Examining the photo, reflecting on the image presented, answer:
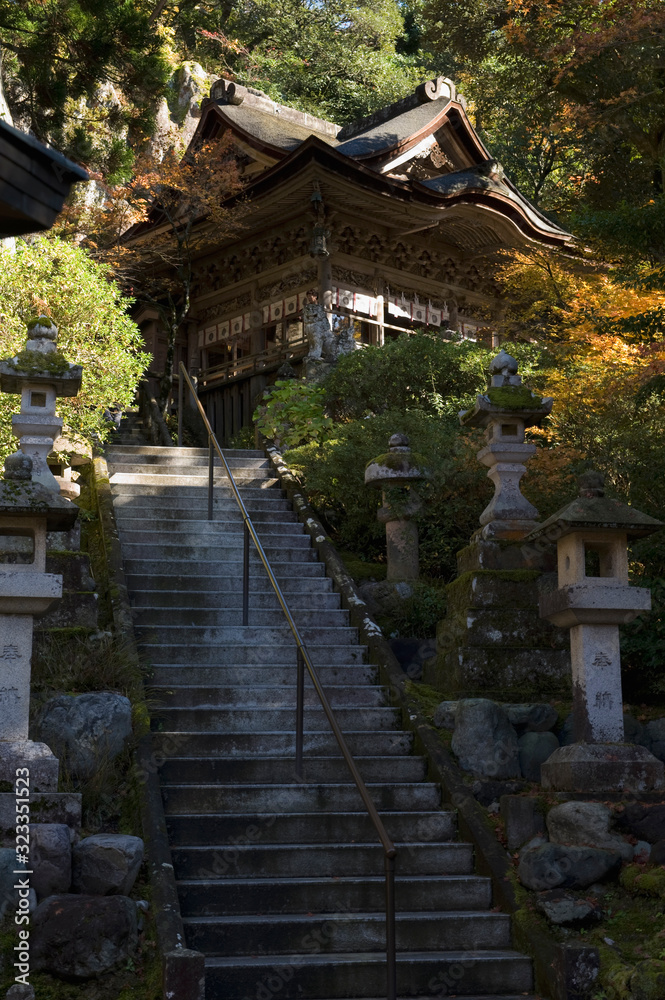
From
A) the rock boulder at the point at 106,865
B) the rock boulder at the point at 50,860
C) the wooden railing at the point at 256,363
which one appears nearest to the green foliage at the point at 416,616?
the rock boulder at the point at 106,865

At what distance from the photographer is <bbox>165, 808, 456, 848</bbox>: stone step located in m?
6.34

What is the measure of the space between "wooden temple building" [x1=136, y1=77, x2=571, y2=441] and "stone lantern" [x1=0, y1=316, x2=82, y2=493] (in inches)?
353

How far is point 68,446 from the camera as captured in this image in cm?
1091

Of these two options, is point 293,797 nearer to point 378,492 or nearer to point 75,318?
point 378,492

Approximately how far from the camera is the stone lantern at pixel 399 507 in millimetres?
10414

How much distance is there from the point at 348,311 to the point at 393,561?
33.1 ft

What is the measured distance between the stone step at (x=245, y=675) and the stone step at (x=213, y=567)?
5.35ft

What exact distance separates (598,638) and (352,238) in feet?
46.0

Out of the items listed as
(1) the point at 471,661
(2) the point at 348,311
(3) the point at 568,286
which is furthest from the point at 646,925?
(2) the point at 348,311

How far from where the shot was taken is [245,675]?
823 cm

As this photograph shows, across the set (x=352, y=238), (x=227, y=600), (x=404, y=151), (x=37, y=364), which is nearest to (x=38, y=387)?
(x=37, y=364)

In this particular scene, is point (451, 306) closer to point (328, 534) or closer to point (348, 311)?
point (348, 311)

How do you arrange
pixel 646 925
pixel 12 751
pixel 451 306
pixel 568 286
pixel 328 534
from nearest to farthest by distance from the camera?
pixel 646 925 < pixel 12 751 < pixel 328 534 < pixel 568 286 < pixel 451 306

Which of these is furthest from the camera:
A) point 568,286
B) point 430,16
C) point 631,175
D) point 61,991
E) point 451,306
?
point 451,306
